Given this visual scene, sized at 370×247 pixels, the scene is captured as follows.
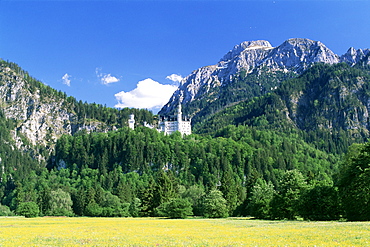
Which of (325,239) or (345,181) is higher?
(345,181)

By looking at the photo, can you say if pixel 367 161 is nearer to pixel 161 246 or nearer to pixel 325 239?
pixel 325 239

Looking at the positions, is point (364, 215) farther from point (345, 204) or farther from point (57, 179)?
point (57, 179)

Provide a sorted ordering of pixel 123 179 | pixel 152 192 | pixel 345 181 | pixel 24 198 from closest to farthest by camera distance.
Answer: pixel 345 181 → pixel 152 192 → pixel 24 198 → pixel 123 179

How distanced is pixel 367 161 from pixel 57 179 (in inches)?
6825

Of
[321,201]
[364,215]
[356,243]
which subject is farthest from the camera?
[321,201]

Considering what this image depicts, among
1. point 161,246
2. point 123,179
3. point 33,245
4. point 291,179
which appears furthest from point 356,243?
point 123,179

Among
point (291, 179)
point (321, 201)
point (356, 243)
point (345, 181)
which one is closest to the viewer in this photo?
point (356, 243)

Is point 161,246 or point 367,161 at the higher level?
point 367,161

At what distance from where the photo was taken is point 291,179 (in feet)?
237

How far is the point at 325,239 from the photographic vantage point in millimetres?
28938

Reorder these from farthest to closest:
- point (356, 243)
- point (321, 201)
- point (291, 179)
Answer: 1. point (291, 179)
2. point (321, 201)
3. point (356, 243)

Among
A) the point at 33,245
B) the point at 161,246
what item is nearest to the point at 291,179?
the point at 161,246

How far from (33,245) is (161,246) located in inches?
417

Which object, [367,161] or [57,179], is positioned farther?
[57,179]
